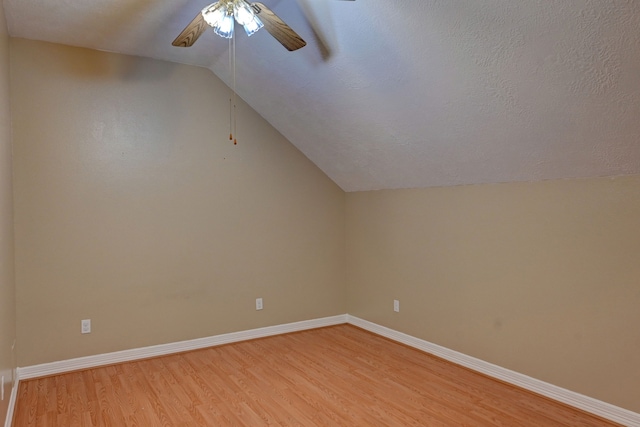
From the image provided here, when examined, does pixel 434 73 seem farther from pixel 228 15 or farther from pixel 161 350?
pixel 161 350

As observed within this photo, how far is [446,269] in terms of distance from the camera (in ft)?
11.8

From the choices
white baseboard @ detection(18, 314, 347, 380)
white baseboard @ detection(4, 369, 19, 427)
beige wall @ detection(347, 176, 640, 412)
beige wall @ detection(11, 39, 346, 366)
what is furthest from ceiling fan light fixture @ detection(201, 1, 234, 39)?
white baseboard @ detection(18, 314, 347, 380)

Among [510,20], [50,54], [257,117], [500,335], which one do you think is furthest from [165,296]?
[510,20]

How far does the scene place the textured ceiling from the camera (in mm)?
1980

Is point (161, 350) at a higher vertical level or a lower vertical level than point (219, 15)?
lower

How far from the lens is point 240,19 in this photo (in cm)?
227

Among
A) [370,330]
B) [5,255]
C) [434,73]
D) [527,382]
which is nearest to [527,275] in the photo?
[527,382]

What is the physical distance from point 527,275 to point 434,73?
61.4 inches

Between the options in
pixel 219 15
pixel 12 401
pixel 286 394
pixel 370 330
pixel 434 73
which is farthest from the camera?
pixel 370 330

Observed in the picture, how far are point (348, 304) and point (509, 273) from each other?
205 cm

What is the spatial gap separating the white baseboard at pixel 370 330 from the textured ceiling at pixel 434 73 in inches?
55.6

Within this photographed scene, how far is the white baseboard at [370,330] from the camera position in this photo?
2.57 meters

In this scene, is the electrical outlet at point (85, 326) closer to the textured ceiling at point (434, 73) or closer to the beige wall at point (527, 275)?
the textured ceiling at point (434, 73)

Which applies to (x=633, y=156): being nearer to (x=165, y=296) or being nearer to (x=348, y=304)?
(x=348, y=304)
